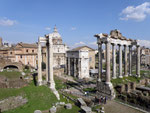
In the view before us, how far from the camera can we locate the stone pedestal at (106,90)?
1625 cm

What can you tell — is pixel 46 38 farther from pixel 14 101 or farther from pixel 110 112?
pixel 110 112

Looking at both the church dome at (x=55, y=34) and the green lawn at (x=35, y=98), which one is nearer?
the green lawn at (x=35, y=98)

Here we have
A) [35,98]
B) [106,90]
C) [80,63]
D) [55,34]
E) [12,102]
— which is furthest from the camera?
[55,34]

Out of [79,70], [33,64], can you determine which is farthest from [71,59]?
[33,64]

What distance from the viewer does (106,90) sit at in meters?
17.0

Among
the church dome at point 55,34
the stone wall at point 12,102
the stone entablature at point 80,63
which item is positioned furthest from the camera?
the church dome at point 55,34

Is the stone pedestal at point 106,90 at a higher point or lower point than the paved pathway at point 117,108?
higher

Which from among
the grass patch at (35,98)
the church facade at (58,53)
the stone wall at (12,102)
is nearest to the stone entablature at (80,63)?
the church facade at (58,53)

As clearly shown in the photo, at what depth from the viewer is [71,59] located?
39531 mm

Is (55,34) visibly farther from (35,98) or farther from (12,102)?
(12,102)

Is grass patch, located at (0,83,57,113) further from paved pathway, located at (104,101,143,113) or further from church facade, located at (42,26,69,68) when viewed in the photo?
church facade, located at (42,26,69,68)

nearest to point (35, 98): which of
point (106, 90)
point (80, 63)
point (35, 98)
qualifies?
point (35, 98)

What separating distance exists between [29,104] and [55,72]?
77.5 ft

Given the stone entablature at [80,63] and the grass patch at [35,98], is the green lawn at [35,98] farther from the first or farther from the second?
the stone entablature at [80,63]
